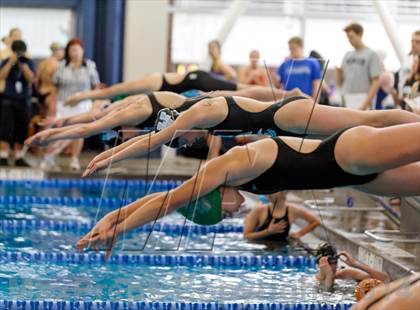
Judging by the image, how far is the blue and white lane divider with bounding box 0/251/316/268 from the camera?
20.1ft

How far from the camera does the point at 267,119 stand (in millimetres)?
5309

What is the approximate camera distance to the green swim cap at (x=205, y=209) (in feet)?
14.8

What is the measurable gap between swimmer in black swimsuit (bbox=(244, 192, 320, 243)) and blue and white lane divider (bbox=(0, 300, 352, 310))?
2.36 m

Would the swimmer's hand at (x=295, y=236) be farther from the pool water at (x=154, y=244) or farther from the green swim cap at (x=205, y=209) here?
the green swim cap at (x=205, y=209)

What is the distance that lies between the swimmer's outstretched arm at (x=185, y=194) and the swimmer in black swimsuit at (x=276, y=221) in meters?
2.75

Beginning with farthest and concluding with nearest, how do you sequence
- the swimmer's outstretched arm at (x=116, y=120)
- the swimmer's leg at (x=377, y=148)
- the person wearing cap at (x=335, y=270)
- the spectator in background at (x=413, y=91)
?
the spectator in background at (x=413, y=91)
the swimmer's outstretched arm at (x=116, y=120)
the person wearing cap at (x=335, y=270)
the swimmer's leg at (x=377, y=148)

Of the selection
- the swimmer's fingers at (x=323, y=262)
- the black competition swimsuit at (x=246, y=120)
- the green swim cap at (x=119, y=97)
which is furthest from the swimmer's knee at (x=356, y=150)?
the green swim cap at (x=119, y=97)

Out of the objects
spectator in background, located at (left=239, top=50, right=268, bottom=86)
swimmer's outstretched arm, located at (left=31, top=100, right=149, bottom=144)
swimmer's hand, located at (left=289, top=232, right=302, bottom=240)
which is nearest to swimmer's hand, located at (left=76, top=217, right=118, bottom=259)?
swimmer's outstretched arm, located at (left=31, top=100, right=149, bottom=144)

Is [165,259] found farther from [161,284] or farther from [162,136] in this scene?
[162,136]

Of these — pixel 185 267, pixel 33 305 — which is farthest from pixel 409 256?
pixel 33 305

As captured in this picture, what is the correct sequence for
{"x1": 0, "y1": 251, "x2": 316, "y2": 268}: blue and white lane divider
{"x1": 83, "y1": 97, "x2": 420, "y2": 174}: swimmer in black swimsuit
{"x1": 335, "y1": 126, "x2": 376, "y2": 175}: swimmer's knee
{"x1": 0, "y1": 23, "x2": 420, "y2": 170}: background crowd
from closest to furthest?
{"x1": 335, "y1": 126, "x2": 376, "y2": 175}: swimmer's knee
{"x1": 83, "y1": 97, "x2": 420, "y2": 174}: swimmer in black swimsuit
{"x1": 0, "y1": 251, "x2": 316, "y2": 268}: blue and white lane divider
{"x1": 0, "y1": 23, "x2": 420, "y2": 170}: background crowd

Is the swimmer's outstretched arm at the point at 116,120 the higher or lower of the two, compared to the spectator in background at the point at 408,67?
lower

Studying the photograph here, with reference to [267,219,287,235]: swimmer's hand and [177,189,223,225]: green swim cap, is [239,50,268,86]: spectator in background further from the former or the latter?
[177,189,223,225]: green swim cap

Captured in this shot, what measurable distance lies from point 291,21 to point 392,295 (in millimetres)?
12815
